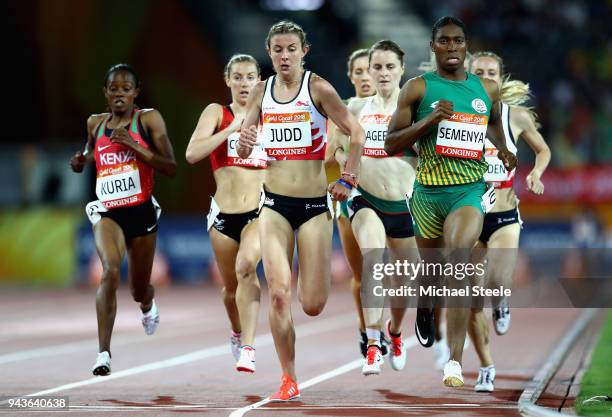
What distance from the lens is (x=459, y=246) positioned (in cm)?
926

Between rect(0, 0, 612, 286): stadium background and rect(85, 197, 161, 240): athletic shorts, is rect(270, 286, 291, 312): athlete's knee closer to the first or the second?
rect(85, 197, 161, 240): athletic shorts

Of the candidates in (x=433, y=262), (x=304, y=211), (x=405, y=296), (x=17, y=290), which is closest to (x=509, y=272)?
(x=405, y=296)

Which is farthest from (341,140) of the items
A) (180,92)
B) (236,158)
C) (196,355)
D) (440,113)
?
(180,92)

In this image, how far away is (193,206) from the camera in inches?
1334

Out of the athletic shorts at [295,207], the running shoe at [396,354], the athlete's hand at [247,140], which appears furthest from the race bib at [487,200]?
the running shoe at [396,354]

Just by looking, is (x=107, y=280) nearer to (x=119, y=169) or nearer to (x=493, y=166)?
(x=119, y=169)

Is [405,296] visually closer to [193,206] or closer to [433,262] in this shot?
[433,262]

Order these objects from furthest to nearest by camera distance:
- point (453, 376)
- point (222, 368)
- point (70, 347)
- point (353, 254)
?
point (70, 347), point (222, 368), point (353, 254), point (453, 376)

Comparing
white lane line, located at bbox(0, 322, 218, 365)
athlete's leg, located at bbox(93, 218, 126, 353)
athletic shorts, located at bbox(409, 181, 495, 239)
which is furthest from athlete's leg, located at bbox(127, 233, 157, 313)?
white lane line, located at bbox(0, 322, 218, 365)

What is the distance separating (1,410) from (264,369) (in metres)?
4.19

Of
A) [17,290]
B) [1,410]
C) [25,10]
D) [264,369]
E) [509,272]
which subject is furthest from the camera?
[25,10]

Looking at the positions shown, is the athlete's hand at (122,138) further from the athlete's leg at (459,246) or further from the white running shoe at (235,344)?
the athlete's leg at (459,246)

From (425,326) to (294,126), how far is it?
6.41 feet

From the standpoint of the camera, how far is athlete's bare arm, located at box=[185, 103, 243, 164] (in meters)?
10.5
